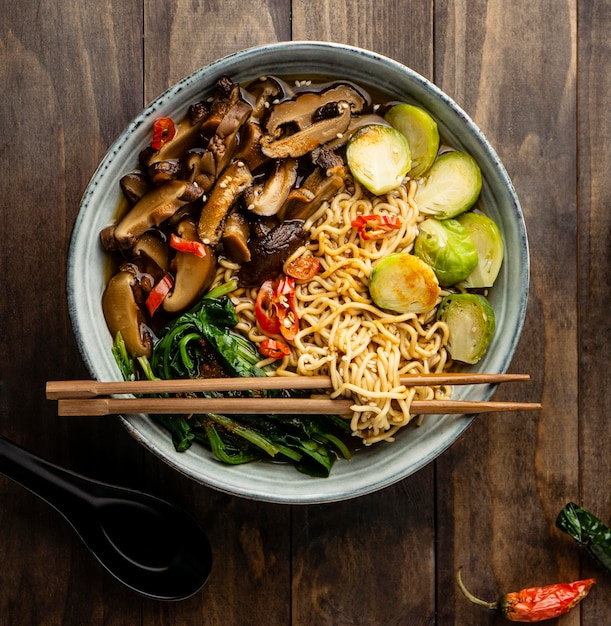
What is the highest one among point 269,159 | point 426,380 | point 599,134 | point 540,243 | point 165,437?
point 599,134

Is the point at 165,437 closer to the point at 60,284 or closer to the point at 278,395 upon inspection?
the point at 278,395

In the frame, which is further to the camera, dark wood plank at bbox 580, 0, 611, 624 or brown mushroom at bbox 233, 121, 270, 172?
dark wood plank at bbox 580, 0, 611, 624

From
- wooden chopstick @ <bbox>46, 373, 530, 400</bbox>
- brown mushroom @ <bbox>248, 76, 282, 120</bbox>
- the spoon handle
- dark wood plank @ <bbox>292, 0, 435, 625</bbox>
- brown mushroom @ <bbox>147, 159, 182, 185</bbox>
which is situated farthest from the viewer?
dark wood plank @ <bbox>292, 0, 435, 625</bbox>

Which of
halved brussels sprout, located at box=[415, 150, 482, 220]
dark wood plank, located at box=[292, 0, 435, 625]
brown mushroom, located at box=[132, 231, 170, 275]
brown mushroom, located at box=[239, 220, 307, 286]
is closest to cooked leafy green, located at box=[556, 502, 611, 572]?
dark wood plank, located at box=[292, 0, 435, 625]

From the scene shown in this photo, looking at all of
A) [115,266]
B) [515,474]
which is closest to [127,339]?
[115,266]

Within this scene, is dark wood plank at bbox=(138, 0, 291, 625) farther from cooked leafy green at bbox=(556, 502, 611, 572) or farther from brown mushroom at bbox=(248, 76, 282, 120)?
cooked leafy green at bbox=(556, 502, 611, 572)

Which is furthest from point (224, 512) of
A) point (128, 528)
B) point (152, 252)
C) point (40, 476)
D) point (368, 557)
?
point (152, 252)

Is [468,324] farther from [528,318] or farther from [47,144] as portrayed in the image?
[47,144]
